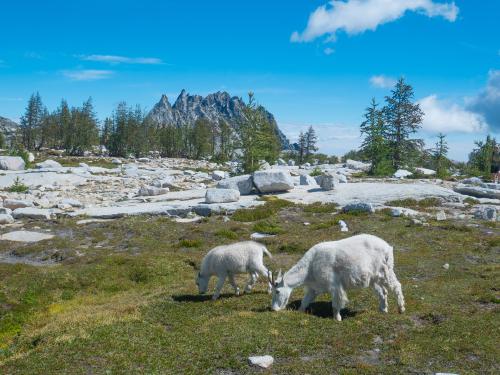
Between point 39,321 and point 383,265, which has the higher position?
point 383,265

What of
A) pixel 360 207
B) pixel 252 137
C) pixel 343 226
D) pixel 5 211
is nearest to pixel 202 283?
pixel 343 226

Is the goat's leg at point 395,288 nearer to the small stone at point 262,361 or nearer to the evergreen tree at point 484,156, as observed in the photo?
the small stone at point 262,361

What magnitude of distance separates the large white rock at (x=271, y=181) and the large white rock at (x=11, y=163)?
147 ft

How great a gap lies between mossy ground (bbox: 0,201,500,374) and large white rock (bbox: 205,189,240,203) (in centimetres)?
1283

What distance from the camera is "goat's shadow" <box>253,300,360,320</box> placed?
1446 centimetres

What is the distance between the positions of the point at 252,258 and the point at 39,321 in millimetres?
7566

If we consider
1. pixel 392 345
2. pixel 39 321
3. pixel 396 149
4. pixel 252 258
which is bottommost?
pixel 39 321

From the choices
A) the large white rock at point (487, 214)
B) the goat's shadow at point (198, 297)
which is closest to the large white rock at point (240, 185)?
the large white rock at point (487, 214)

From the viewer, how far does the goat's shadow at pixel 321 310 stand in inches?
569

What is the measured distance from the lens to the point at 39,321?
16422 mm

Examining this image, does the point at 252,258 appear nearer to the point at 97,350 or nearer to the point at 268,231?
the point at 97,350

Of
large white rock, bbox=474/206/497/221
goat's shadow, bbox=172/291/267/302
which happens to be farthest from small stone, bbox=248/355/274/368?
large white rock, bbox=474/206/497/221

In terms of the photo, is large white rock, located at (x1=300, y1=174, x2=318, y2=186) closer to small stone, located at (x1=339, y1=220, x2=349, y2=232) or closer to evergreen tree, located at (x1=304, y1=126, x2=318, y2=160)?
small stone, located at (x1=339, y1=220, x2=349, y2=232)

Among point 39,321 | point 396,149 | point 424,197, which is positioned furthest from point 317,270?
point 396,149
